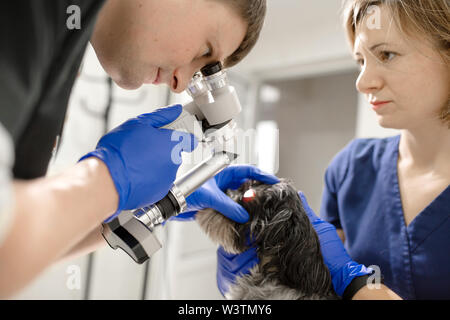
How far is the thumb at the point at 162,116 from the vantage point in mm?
789

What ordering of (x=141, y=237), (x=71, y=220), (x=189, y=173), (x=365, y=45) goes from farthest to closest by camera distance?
(x=365, y=45), (x=189, y=173), (x=141, y=237), (x=71, y=220)

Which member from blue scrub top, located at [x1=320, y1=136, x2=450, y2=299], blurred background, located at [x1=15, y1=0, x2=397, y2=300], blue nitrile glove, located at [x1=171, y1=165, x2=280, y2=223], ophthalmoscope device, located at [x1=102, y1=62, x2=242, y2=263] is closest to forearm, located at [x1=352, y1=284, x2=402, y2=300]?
blue scrub top, located at [x1=320, y1=136, x2=450, y2=299]

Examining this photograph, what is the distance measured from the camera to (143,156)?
71 cm

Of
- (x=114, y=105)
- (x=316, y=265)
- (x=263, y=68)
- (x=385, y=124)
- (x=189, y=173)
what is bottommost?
(x=316, y=265)

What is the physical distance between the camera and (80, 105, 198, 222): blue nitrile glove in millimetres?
640

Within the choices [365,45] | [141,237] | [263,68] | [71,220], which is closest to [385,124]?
[365,45]

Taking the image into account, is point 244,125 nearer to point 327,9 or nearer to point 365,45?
point 327,9

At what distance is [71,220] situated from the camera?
1.57ft

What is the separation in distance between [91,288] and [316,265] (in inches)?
58.6

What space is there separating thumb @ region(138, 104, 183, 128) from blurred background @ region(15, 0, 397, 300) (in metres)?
0.91

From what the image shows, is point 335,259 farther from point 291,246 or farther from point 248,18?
point 248,18

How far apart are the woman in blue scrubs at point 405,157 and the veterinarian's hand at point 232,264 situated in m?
0.37

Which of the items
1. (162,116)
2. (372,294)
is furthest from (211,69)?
(372,294)

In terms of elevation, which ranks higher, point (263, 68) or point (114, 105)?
point (263, 68)
